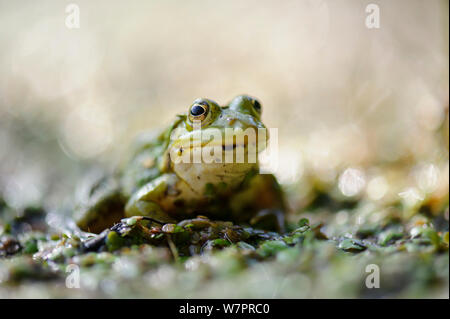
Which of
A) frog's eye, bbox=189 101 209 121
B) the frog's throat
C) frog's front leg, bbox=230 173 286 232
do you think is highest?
frog's eye, bbox=189 101 209 121

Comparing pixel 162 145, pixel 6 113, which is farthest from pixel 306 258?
pixel 6 113

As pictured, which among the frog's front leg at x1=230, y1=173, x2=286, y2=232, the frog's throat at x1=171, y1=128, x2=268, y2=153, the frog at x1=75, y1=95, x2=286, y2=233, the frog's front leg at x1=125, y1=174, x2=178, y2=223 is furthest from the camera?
the frog's front leg at x1=230, y1=173, x2=286, y2=232

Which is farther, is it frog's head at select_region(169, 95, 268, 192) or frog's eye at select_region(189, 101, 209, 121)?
frog's eye at select_region(189, 101, 209, 121)

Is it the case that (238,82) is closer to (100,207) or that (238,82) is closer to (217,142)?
(100,207)

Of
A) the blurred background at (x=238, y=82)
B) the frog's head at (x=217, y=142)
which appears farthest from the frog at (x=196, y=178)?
the blurred background at (x=238, y=82)

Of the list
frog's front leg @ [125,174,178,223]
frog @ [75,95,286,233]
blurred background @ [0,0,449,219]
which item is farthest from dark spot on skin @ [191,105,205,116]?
blurred background @ [0,0,449,219]

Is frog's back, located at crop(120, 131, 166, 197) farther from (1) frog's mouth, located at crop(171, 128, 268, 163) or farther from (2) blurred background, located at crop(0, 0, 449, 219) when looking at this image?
(2) blurred background, located at crop(0, 0, 449, 219)
